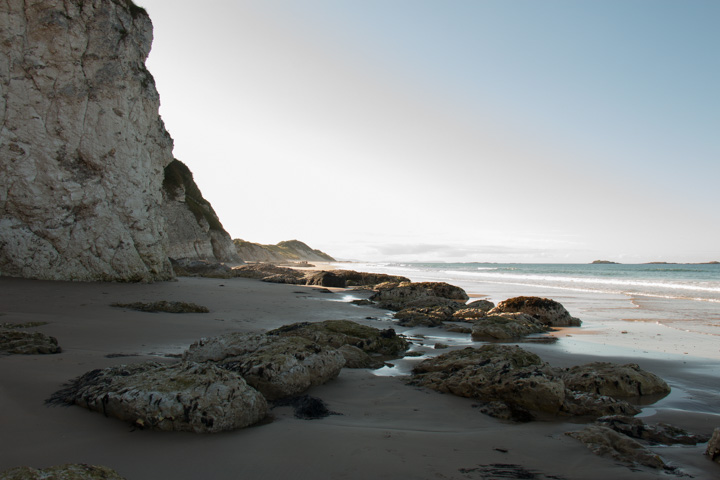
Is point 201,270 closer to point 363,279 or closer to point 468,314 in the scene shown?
point 363,279

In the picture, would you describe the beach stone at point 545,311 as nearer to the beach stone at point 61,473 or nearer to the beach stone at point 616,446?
the beach stone at point 616,446

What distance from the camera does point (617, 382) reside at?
506cm

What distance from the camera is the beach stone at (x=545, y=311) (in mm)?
11016

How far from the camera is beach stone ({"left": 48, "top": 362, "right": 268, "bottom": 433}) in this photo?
3201 mm

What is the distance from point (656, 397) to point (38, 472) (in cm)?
600

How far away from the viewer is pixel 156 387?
3367mm

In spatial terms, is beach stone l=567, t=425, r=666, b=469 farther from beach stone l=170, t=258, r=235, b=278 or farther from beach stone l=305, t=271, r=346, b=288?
beach stone l=170, t=258, r=235, b=278

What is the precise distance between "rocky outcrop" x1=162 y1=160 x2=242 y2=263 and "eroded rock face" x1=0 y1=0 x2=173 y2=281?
55.8 feet

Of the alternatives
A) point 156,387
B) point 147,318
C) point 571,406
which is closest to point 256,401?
point 156,387

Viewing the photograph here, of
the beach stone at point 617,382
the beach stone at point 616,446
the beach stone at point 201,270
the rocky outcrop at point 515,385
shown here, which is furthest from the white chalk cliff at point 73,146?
the beach stone at point 616,446

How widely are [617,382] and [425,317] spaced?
610 centimetres

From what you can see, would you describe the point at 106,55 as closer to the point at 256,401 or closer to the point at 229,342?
the point at 229,342

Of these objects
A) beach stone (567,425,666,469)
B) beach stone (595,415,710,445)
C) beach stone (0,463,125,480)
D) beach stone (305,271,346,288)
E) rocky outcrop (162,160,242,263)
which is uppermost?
rocky outcrop (162,160,242,263)

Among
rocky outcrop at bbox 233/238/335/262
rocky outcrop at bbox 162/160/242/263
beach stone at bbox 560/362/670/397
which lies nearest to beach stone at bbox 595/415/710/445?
beach stone at bbox 560/362/670/397
